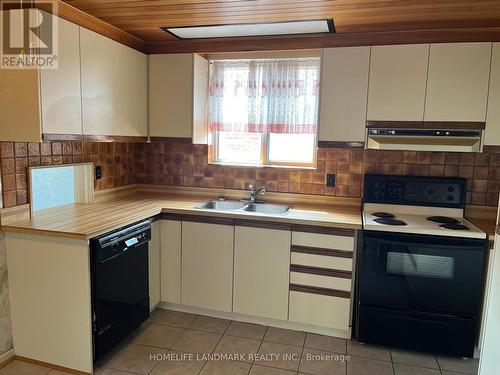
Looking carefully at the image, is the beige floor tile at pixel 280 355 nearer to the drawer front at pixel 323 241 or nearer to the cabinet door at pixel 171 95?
the drawer front at pixel 323 241

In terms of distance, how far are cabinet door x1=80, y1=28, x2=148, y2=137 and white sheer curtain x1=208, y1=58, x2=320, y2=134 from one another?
606 mm

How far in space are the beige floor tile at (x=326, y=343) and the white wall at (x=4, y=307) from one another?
1894 mm

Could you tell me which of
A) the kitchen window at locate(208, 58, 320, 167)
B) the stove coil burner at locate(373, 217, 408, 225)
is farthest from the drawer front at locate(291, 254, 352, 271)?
the kitchen window at locate(208, 58, 320, 167)

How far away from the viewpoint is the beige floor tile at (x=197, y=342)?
2447mm

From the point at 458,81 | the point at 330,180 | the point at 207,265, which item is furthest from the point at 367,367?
the point at 458,81

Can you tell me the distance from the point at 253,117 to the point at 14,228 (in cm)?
189

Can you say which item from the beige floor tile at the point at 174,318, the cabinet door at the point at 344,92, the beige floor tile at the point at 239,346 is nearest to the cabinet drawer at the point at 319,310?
the beige floor tile at the point at 239,346

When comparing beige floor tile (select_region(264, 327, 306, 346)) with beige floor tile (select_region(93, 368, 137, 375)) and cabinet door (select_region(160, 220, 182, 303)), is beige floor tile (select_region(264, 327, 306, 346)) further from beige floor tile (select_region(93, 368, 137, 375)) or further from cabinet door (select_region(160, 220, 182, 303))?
beige floor tile (select_region(93, 368, 137, 375))

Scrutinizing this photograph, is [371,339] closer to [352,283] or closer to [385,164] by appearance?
[352,283]

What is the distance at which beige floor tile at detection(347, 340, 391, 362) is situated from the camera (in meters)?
2.42

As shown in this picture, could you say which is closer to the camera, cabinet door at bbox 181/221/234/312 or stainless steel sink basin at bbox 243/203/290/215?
cabinet door at bbox 181/221/234/312

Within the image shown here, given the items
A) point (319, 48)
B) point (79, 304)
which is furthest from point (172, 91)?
point (79, 304)

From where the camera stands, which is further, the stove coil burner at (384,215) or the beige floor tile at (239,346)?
the stove coil burner at (384,215)

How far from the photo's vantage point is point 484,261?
229cm
